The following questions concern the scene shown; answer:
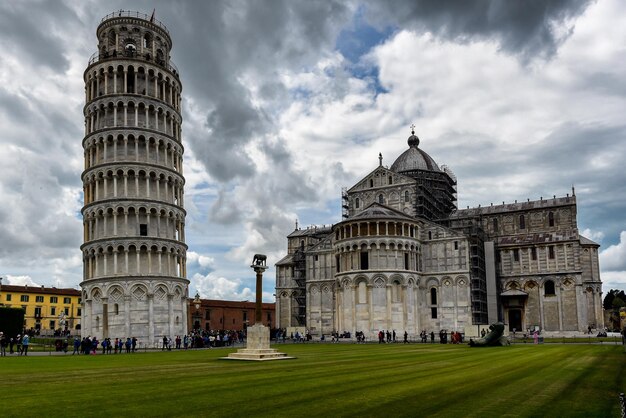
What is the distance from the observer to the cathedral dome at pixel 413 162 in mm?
92188

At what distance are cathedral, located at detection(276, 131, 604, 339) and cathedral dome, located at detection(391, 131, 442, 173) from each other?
0.19 metres

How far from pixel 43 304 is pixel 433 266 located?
2925 inches

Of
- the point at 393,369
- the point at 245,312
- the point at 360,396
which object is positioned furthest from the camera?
the point at 245,312

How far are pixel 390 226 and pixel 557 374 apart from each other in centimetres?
5085

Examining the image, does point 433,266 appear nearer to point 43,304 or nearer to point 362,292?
point 362,292

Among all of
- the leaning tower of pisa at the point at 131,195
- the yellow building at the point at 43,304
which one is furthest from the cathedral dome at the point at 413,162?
the yellow building at the point at 43,304

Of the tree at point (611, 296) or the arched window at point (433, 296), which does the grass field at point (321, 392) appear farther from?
the tree at point (611, 296)

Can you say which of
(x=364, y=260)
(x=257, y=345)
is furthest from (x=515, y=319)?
(x=257, y=345)

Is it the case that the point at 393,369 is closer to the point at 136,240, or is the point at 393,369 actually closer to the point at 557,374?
the point at 557,374

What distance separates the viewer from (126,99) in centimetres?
6184

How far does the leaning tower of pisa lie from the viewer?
58719 mm

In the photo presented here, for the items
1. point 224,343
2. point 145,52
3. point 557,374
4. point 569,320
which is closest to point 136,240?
point 224,343

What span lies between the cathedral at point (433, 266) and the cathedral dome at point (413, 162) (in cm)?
19

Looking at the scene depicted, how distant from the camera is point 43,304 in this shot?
359ft
